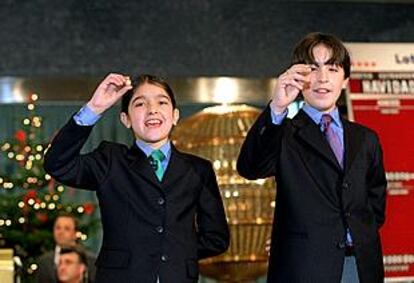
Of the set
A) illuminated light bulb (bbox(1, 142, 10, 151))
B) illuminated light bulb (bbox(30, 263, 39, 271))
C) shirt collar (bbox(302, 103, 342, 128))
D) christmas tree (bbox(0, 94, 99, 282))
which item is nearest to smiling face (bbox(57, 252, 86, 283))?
illuminated light bulb (bbox(30, 263, 39, 271))

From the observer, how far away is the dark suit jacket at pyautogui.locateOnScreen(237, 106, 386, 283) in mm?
2611

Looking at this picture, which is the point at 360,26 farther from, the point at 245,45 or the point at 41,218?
the point at 41,218

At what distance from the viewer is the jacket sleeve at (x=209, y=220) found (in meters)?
2.81

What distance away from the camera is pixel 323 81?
8.81 ft

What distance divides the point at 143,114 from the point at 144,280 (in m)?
0.44

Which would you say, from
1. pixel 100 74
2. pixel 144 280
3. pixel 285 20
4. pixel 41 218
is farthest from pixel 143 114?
pixel 41 218

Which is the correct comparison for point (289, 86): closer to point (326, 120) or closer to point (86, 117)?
point (326, 120)

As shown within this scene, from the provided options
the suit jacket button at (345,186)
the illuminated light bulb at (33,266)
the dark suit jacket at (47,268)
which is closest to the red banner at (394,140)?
the suit jacket button at (345,186)

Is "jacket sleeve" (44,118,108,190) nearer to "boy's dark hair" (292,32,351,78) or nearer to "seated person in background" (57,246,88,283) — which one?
"boy's dark hair" (292,32,351,78)

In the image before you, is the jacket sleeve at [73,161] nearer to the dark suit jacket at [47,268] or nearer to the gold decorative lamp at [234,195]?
the gold decorative lamp at [234,195]

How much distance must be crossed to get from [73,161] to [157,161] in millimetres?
229

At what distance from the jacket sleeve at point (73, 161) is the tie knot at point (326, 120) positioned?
589mm

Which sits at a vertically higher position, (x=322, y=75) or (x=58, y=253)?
(x=322, y=75)

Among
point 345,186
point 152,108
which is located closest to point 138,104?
point 152,108
